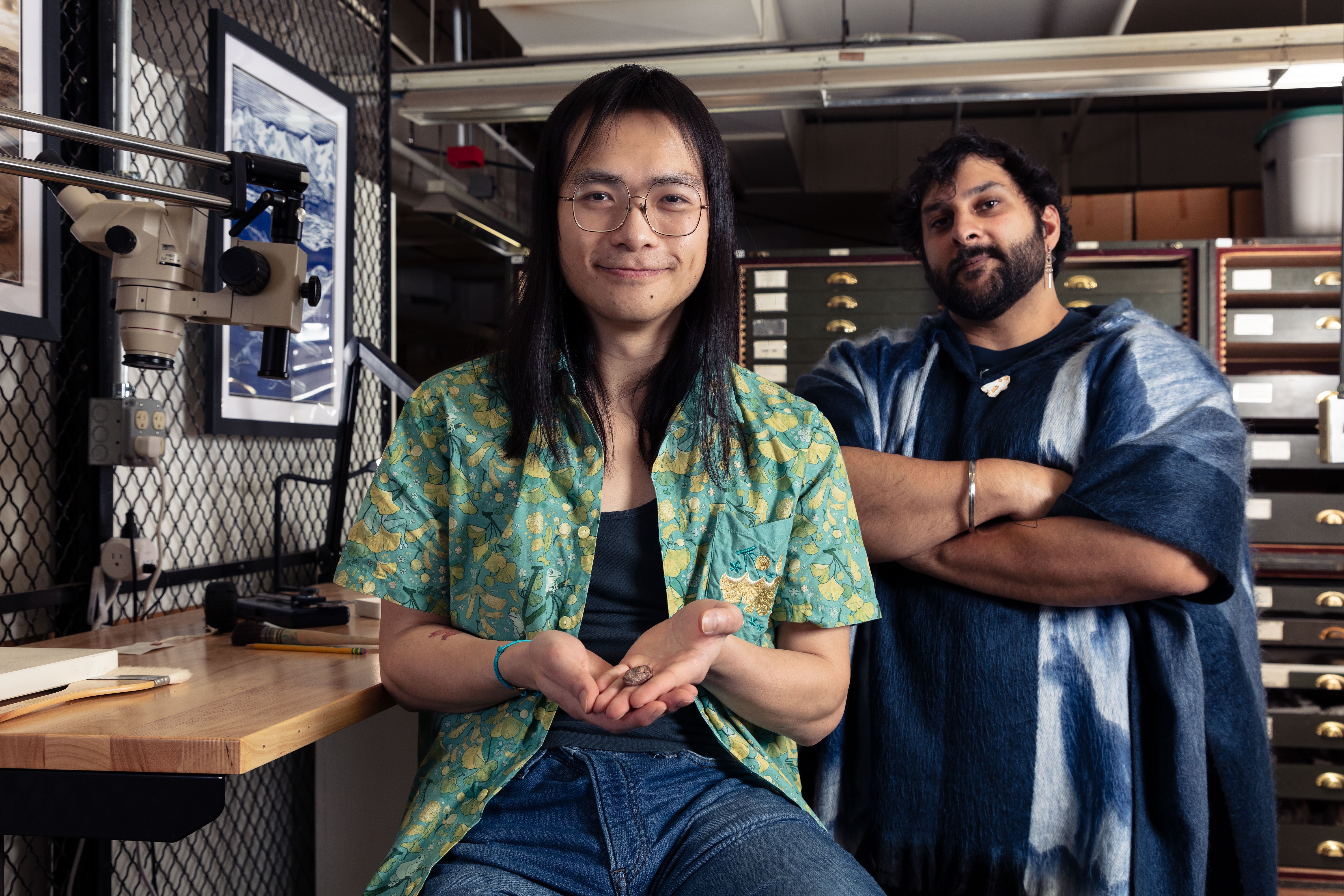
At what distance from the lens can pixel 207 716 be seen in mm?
1022

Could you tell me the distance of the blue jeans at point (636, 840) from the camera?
3.00 feet

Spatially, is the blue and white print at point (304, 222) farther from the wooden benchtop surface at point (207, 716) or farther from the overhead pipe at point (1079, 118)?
the overhead pipe at point (1079, 118)

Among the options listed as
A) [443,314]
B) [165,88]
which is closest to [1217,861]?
[165,88]

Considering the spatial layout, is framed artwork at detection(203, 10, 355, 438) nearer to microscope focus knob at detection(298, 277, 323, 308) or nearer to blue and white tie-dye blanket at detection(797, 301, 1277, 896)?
microscope focus knob at detection(298, 277, 323, 308)

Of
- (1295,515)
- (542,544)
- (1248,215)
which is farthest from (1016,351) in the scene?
(1248,215)

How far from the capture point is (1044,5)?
436 centimetres

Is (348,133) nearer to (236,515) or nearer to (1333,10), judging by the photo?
(236,515)

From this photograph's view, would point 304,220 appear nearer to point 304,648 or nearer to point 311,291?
point 311,291

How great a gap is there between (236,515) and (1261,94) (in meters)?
6.25

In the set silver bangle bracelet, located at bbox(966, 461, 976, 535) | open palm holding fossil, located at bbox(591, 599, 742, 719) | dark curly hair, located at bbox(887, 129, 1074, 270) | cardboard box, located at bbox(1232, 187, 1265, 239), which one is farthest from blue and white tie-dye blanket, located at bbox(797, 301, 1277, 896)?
cardboard box, located at bbox(1232, 187, 1265, 239)

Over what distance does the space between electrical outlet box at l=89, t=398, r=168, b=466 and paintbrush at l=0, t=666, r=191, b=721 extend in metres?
0.53

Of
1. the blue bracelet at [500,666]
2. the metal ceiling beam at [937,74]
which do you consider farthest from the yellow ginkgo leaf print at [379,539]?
the metal ceiling beam at [937,74]

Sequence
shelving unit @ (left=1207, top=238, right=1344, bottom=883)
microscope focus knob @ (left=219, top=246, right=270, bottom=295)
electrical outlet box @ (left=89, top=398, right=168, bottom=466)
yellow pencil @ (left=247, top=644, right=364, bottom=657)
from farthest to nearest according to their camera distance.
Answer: shelving unit @ (left=1207, top=238, right=1344, bottom=883) < electrical outlet box @ (left=89, top=398, right=168, bottom=466) < yellow pencil @ (left=247, top=644, right=364, bottom=657) < microscope focus knob @ (left=219, top=246, right=270, bottom=295)

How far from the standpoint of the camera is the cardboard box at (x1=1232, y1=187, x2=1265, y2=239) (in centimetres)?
434
